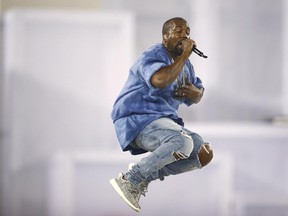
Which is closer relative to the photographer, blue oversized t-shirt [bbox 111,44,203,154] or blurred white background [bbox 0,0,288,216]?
blue oversized t-shirt [bbox 111,44,203,154]

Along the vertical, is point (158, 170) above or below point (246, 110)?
above

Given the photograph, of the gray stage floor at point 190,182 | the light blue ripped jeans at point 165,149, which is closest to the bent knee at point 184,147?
the light blue ripped jeans at point 165,149

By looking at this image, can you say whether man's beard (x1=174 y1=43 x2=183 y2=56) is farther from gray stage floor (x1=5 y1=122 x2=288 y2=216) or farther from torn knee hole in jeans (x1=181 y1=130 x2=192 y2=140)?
gray stage floor (x1=5 y1=122 x2=288 y2=216)

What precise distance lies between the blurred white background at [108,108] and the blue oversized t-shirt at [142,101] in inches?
64.2

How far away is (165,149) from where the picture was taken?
0.61 metres

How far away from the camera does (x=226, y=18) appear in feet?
7.77

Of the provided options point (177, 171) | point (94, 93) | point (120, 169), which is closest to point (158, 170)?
point (177, 171)

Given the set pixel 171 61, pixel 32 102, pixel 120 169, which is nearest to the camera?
pixel 171 61

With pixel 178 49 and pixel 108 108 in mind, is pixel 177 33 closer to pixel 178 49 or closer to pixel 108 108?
pixel 178 49

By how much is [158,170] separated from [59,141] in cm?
177

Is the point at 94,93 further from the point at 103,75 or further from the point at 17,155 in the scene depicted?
the point at 17,155

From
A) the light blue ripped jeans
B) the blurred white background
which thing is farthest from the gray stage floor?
the light blue ripped jeans

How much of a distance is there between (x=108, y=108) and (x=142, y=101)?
179 cm

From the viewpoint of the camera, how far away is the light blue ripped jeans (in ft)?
1.98
